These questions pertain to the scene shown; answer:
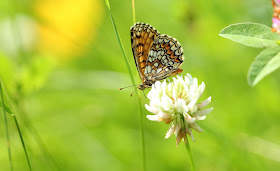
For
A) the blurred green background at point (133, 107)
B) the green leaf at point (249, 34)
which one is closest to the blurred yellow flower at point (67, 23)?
the blurred green background at point (133, 107)

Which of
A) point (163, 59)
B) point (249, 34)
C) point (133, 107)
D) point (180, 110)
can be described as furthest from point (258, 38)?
point (133, 107)

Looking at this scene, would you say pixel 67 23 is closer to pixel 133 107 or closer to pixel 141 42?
pixel 133 107

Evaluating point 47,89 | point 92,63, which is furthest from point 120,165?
point 92,63

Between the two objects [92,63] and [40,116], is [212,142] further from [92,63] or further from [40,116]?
[92,63]

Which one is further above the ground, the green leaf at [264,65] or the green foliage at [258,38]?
the green foliage at [258,38]

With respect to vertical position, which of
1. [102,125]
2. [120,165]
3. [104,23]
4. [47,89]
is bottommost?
[120,165]

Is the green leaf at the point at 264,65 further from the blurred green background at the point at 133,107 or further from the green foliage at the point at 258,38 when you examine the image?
the blurred green background at the point at 133,107

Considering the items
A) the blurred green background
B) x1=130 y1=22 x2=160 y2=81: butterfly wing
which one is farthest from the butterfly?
the blurred green background

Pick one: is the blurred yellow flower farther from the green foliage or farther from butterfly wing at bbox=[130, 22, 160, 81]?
the green foliage
